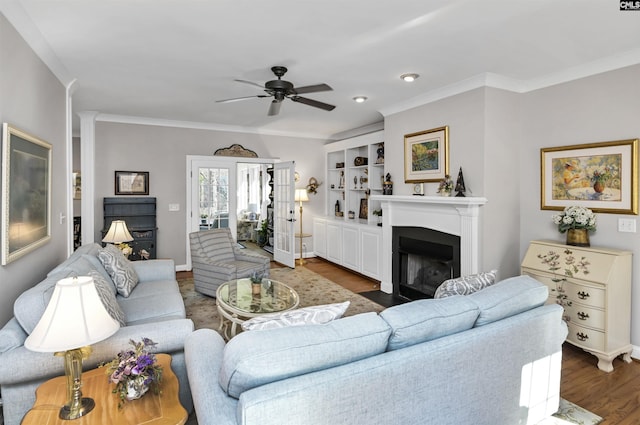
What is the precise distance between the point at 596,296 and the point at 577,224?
2.18ft

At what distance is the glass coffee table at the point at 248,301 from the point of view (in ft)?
9.75

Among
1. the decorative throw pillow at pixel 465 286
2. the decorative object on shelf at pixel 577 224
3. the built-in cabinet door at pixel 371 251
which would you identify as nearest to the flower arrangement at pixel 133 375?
the decorative throw pillow at pixel 465 286

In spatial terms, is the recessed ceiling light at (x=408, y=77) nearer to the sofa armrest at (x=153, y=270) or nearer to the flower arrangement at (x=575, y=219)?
the flower arrangement at (x=575, y=219)

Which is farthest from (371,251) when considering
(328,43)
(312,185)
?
(328,43)

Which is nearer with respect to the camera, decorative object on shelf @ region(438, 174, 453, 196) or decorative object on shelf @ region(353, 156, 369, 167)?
decorative object on shelf @ region(438, 174, 453, 196)

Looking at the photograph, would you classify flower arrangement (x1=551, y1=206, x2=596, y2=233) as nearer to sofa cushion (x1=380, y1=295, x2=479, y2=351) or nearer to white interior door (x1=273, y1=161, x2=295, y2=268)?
sofa cushion (x1=380, y1=295, x2=479, y2=351)

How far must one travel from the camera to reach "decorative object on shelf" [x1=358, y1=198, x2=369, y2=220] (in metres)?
6.29

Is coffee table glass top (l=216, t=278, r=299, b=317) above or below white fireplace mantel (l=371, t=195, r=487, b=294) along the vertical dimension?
below

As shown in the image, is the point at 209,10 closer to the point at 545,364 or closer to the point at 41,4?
the point at 41,4

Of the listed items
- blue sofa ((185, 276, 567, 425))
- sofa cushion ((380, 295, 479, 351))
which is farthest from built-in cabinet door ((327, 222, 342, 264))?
sofa cushion ((380, 295, 479, 351))

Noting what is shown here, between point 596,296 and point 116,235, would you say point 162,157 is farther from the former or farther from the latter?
point 596,296

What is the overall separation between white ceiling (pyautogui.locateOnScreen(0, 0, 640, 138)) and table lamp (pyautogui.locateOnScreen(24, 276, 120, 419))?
6.01 feet

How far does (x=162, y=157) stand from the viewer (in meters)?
5.88

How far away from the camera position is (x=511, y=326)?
6.01ft
